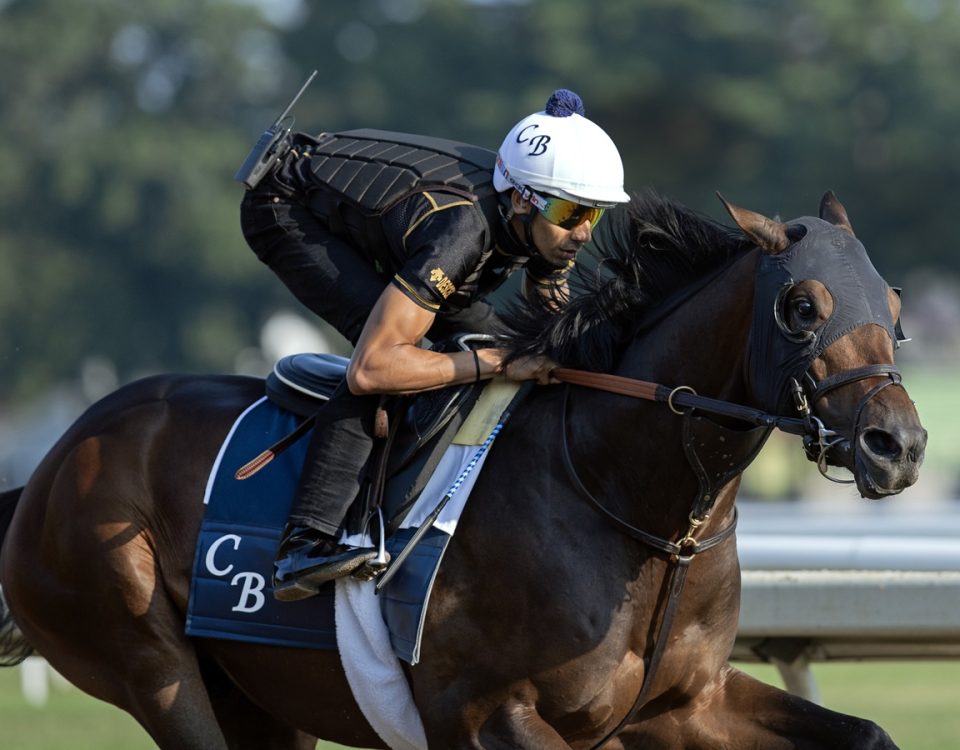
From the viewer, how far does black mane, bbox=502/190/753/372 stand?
191 inches

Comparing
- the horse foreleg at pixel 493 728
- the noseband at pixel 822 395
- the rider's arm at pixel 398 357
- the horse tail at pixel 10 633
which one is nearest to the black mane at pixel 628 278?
the rider's arm at pixel 398 357

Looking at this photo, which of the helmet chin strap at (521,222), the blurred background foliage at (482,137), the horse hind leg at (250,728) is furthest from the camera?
the blurred background foliage at (482,137)

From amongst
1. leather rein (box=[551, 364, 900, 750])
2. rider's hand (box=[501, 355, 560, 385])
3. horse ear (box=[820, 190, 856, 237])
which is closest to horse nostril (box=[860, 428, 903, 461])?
leather rein (box=[551, 364, 900, 750])

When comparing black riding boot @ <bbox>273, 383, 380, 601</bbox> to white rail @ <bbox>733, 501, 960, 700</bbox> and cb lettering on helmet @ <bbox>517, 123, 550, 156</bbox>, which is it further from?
white rail @ <bbox>733, 501, 960, 700</bbox>

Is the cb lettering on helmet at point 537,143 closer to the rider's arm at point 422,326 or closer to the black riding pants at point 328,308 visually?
the rider's arm at point 422,326

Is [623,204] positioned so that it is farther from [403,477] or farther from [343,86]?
[343,86]

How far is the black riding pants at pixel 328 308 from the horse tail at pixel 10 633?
4.20 feet

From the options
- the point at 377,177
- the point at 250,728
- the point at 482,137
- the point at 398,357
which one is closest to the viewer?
the point at 398,357

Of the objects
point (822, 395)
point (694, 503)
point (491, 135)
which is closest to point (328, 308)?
point (694, 503)

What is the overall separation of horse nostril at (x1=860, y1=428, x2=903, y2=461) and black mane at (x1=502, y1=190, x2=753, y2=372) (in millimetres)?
882

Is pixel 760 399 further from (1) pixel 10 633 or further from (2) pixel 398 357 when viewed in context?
(1) pixel 10 633

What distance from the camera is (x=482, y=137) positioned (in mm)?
43000

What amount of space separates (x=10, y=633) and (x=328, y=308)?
5.74 feet

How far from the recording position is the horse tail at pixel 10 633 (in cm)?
596
